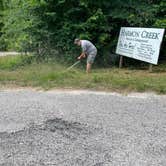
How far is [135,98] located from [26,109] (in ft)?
8.19

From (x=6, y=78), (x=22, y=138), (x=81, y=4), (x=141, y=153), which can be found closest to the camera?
(x=141, y=153)

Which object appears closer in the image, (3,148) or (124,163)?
(124,163)

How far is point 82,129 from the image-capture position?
5609 mm

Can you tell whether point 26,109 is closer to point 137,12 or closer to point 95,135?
point 95,135

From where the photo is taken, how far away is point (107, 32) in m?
14.6

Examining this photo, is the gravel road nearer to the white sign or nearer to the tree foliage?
the white sign

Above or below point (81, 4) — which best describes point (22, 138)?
below

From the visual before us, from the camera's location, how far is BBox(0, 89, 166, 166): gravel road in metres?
4.47

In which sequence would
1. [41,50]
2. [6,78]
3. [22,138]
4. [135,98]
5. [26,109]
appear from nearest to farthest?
[22,138]
[26,109]
[135,98]
[6,78]
[41,50]

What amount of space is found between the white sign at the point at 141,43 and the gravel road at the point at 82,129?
4.23 m

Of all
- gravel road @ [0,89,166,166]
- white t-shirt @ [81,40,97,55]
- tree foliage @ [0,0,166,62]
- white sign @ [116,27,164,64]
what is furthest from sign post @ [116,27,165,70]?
gravel road @ [0,89,166,166]

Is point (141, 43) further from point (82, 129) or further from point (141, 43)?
point (82, 129)

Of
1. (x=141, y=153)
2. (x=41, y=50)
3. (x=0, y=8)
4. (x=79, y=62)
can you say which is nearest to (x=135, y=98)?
(x=141, y=153)

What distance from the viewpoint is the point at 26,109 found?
22.4 feet
